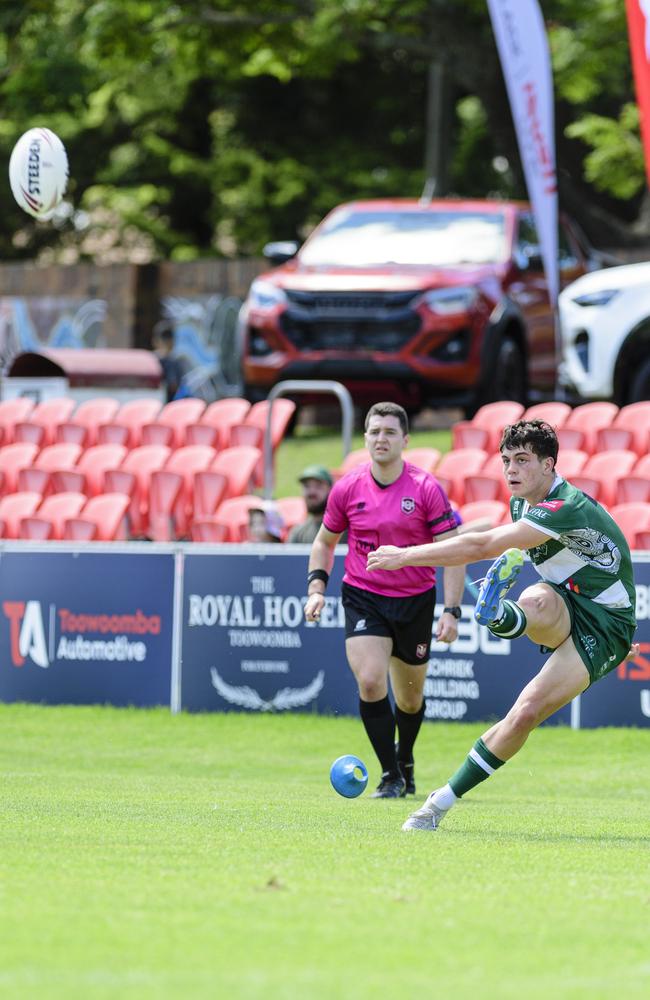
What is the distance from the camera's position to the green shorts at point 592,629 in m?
8.32

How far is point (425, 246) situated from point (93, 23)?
9.16m

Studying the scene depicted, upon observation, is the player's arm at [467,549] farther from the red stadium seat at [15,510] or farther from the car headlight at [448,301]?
the car headlight at [448,301]

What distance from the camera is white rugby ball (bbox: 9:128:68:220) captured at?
13039mm

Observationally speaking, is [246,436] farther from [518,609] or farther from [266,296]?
[518,609]

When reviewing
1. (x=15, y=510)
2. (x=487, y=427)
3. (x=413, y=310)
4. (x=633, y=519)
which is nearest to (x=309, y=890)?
(x=633, y=519)

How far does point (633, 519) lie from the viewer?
14891mm

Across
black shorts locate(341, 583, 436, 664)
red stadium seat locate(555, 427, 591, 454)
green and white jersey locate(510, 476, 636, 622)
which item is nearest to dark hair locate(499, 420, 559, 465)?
green and white jersey locate(510, 476, 636, 622)

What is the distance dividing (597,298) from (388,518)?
27.7 feet

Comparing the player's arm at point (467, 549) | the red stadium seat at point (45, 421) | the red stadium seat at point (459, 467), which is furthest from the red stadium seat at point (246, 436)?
the player's arm at point (467, 549)

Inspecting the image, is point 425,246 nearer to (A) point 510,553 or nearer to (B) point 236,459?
(B) point 236,459

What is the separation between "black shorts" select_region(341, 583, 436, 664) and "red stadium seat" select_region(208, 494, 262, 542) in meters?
6.23

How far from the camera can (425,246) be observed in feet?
67.4

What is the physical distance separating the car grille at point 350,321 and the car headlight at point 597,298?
1.86 meters

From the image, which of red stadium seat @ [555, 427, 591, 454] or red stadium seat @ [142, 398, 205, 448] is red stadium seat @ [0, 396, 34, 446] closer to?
red stadium seat @ [142, 398, 205, 448]
